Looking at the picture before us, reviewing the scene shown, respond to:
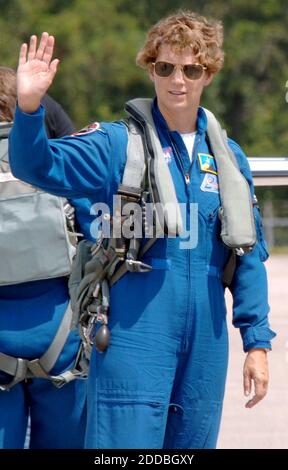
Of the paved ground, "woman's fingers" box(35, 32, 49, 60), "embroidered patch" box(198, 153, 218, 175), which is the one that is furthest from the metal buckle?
the paved ground

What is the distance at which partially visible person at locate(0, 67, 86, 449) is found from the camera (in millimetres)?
3953

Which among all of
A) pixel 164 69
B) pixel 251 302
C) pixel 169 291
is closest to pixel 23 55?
pixel 164 69

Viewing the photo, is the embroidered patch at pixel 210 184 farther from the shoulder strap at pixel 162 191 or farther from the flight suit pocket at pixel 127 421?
the flight suit pocket at pixel 127 421

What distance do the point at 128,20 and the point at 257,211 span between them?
3341 cm

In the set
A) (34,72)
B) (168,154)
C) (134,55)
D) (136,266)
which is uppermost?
(134,55)

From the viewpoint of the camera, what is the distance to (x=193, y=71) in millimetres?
3693

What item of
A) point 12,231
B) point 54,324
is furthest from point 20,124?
point 54,324

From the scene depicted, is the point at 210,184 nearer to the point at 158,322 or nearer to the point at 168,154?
the point at 168,154

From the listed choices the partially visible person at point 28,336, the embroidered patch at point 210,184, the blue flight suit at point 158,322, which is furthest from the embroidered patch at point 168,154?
the partially visible person at point 28,336

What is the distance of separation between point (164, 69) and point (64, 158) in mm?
474

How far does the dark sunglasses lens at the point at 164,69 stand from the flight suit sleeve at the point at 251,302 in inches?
18.4

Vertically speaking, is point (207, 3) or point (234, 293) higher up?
point (207, 3)

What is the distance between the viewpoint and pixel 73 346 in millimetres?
4129
